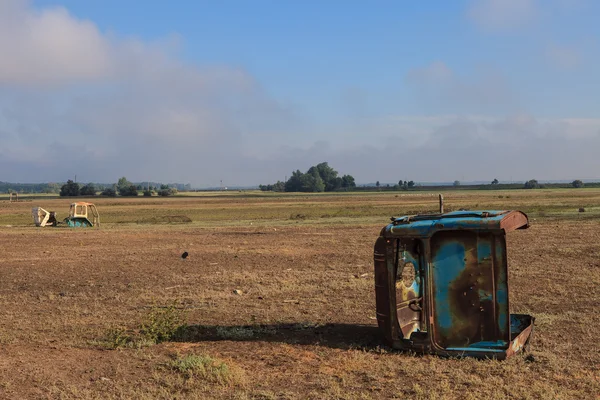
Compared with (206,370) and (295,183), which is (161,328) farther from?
(295,183)

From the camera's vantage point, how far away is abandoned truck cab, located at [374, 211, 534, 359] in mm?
6762

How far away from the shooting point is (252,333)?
857 centimetres

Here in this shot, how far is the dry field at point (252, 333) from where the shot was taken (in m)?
6.17

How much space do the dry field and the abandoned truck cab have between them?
224mm

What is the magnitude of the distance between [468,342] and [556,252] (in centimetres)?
1129

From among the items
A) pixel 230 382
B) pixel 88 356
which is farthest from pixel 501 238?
pixel 88 356

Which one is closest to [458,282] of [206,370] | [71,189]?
[206,370]

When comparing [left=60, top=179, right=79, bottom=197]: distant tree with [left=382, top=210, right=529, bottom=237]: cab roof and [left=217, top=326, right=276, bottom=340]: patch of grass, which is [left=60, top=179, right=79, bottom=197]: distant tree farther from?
[left=382, top=210, right=529, bottom=237]: cab roof

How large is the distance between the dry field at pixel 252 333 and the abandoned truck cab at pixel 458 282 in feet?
0.73

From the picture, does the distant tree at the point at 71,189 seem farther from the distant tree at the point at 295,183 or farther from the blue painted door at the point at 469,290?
the blue painted door at the point at 469,290

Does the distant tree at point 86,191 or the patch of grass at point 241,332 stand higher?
the distant tree at point 86,191

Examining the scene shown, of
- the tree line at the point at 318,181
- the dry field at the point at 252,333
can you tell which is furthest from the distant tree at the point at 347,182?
the dry field at the point at 252,333

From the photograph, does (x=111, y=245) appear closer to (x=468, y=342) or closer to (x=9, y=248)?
(x=9, y=248)

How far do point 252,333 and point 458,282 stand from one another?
3.27 m
